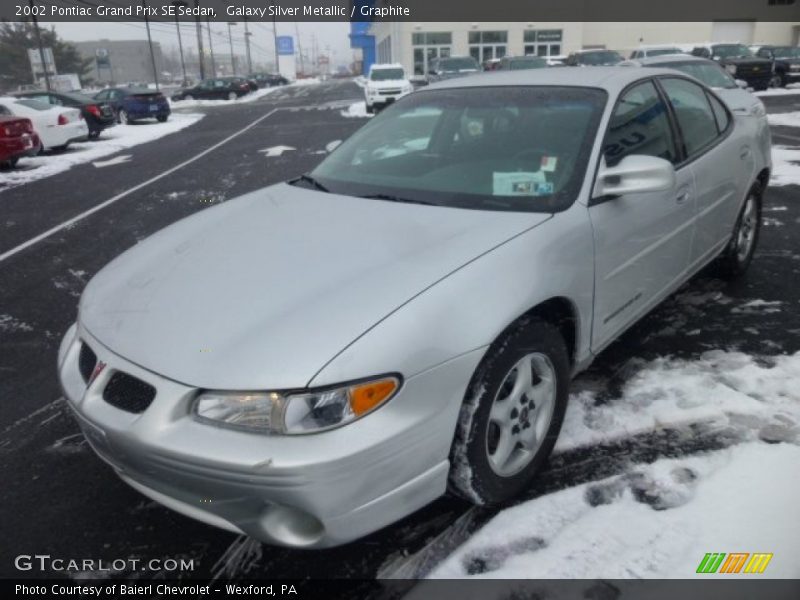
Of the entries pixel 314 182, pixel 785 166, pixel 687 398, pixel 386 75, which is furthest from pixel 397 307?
pixel 386 75

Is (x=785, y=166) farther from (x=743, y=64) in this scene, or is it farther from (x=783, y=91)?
(x=783, y=91)

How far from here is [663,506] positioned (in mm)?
2346

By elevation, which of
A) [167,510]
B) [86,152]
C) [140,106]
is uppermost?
[140,106]

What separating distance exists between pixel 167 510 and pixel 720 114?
3824 mm

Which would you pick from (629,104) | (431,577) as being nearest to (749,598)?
(431,577)

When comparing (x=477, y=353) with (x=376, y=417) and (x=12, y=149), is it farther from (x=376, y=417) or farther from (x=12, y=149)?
(x=12, y=149)

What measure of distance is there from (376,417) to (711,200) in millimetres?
2704

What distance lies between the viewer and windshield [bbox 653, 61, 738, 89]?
35.1 feet

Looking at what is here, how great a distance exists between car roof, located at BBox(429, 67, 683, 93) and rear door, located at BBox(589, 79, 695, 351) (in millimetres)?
72

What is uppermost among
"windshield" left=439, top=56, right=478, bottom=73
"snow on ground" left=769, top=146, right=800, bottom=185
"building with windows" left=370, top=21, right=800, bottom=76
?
"building with windows" left=370, top=21, right=800, bottom=76

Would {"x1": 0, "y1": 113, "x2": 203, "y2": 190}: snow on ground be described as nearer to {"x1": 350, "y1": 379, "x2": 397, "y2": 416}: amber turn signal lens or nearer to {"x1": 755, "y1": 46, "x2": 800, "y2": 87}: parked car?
{"x1": 350, "y1": 379, "x2": 397, "y2": 416}: amber turn signal lens

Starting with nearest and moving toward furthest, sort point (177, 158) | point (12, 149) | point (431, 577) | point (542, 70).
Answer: point (431, 577) < point (542, 70) < point (12, 149) < point (177, 158)

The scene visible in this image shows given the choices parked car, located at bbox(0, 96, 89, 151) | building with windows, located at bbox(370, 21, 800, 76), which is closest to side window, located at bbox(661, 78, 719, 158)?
parked car, located at bbox(0, 96, 89, 151)

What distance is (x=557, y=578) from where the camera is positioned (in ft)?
6.77
